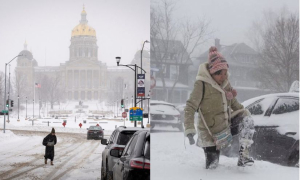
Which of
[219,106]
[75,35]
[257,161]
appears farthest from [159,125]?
[75,35]

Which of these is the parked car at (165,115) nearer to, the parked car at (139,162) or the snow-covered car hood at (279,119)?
the snow-covered car hood at (279,119)

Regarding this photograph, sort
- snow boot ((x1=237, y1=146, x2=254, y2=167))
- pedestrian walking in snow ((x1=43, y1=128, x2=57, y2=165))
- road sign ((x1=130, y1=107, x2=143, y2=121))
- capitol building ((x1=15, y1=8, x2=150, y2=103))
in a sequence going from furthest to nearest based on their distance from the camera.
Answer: capitol building ((x1=15, y1=8, x2=150, y2=103))
road sign ((x1=130, y1=107, x2=143, y2=121))
pedestrian walking in snow ((x1=43, y1=128, x2=57, y2=165))
snow boot ((x1=237, y1=146, x2=254, y2=167))

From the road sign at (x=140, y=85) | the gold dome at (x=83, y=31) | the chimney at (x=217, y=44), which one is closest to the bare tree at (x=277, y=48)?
the chimney at (x=217, y=44)

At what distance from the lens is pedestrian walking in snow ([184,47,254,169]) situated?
3902mm

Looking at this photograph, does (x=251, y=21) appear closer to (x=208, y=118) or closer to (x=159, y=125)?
(x=208, y=118)

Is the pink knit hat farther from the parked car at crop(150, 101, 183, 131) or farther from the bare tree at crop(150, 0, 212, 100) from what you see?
the parked car at crop(150, 101, 183, 131)

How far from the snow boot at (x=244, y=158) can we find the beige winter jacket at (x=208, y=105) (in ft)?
0.87

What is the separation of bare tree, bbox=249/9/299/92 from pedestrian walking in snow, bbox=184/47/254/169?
1.05 ft

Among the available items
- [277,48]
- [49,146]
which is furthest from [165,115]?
[49,146]

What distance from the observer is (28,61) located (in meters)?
164

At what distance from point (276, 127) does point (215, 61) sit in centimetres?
77

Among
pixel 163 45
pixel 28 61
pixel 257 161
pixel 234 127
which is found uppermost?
pixel 28 61

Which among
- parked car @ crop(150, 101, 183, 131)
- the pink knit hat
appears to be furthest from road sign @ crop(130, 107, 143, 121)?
the pink knit hat

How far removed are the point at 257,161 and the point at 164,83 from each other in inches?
42.0
